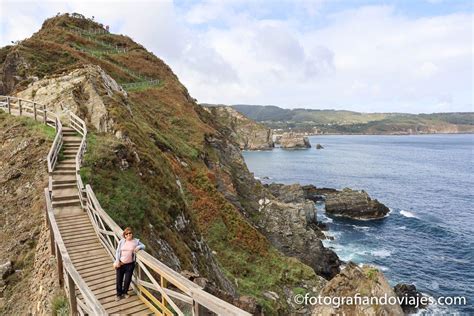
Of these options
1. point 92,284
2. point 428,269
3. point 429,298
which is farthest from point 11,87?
point 428,269

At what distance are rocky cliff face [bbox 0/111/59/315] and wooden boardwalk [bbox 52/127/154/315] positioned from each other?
840 mm

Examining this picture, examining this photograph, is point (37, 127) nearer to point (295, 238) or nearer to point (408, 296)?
point (295, 238)

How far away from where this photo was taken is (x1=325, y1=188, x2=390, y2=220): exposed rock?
61.9 m

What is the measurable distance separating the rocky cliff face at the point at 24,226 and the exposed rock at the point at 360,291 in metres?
13.3

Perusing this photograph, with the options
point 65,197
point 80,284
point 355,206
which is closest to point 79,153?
point 65,197

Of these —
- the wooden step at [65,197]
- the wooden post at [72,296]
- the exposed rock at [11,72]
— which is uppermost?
the exposed rock at [11,72]

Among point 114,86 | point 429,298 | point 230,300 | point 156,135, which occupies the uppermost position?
point 114,86

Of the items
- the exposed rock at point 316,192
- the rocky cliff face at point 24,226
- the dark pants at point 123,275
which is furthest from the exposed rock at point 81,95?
the exposed rock at point 316,192

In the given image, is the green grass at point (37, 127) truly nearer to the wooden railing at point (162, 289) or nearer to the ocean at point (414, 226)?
the wooden railing at point (162, 289)

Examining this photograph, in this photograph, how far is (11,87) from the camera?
40250mm

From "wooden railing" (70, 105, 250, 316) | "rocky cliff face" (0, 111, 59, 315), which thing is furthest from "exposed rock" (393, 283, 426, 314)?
"rocky cliff face" (0, 111, 59, 315)

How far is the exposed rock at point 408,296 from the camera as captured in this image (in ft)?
108

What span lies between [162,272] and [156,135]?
91.3ft

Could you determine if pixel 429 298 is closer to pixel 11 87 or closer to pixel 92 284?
pixel 92 284
